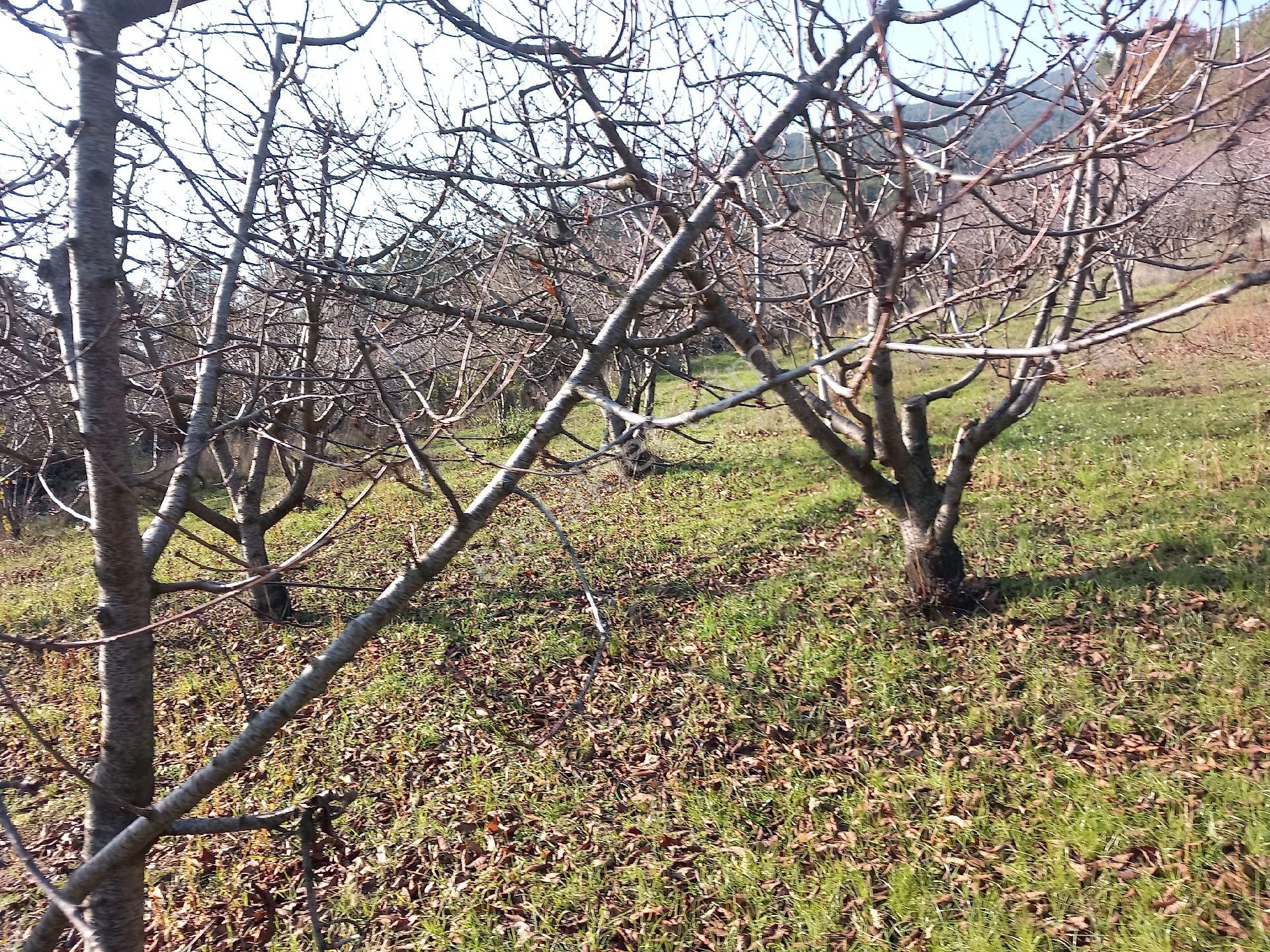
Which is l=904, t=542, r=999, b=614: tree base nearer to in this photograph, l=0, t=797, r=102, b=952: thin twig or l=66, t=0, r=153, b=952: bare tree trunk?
l=66, t=0, r=153, b=952: bare tree trunk

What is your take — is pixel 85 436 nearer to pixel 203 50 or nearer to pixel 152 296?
pixel 203 50

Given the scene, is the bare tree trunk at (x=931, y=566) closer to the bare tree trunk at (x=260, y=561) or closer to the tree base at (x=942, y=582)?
the tree base at (x=942, y=582)

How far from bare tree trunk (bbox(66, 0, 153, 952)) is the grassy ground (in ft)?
1.19

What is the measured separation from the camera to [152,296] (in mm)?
4691

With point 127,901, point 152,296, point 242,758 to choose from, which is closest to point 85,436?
point 242,758

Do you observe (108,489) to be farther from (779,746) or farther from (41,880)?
(779,746)

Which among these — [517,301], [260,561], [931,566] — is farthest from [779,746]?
[260,561]

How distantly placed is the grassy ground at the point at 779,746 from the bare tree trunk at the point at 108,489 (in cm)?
36

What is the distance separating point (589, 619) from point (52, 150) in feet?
15.0

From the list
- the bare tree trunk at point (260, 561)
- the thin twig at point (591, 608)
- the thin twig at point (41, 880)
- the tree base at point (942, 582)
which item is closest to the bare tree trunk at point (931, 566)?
the tree base at point (942, 582)

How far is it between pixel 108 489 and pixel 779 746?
385cm

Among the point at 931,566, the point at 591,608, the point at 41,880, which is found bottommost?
the point at 931,566

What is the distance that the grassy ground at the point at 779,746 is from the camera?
331 centimetres

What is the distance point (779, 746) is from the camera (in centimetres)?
441
